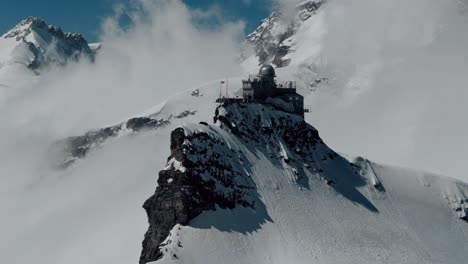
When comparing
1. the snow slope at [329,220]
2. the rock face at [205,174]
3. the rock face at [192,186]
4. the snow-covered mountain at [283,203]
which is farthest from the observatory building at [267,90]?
the rock face at [192,186]

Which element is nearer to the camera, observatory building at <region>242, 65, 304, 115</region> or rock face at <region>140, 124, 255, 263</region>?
rock face at <region>140, 124, 255, 263</region>

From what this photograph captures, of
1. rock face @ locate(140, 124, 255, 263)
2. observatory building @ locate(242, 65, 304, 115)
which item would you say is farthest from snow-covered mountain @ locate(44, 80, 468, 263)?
observatory building @ locate(242, 65, 304, 115)

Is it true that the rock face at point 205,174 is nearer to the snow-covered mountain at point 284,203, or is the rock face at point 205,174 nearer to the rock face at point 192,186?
the rock face at point 192,186

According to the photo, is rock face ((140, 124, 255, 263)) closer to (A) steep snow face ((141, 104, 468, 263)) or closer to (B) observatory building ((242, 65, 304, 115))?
(A) steep snow face ((141, 104, 468, 263))

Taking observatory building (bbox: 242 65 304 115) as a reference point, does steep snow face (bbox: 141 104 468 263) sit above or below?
below

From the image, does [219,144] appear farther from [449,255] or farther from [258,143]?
[449,255]

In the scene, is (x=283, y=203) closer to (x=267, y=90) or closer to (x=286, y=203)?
(x=286, y=203)
